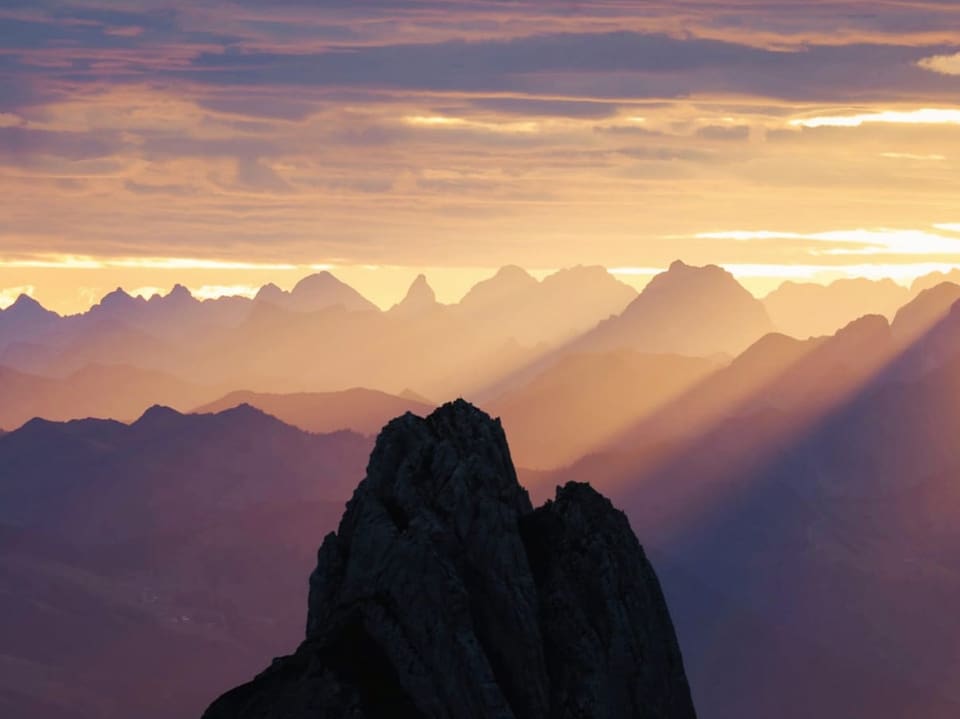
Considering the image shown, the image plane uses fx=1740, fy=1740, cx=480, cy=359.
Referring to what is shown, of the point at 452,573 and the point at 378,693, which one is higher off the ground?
A: the point at 452,573

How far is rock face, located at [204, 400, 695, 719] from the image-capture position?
6862 cm

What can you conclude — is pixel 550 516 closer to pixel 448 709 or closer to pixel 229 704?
pixel 448 709

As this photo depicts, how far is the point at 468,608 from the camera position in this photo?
69.6m

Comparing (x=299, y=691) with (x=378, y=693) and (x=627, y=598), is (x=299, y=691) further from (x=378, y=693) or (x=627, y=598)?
(x=627, y=598)

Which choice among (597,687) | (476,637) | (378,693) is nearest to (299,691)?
(378,693)

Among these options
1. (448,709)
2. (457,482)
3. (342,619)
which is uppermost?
(457,482)

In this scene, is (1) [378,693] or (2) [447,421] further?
(2) [447,421]

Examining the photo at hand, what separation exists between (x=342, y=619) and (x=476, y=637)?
5494mm

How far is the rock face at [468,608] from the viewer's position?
225ft

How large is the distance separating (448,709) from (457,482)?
9.90 meters

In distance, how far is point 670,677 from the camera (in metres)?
74.2

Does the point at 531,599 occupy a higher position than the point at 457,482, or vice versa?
the point at 457,482

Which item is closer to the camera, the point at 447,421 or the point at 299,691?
the point at 299,691

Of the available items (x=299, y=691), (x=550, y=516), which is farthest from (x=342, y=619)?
(x=550, y=516)
